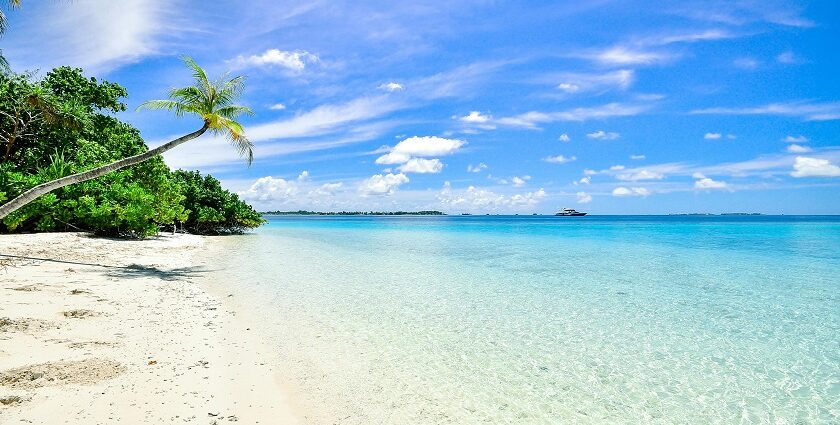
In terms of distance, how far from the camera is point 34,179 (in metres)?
15.5

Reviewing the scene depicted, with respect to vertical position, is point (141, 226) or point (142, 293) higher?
point (141, 226)

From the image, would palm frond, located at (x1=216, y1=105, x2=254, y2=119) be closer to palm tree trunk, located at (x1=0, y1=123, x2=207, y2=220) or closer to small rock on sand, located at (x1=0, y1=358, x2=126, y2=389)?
palm tree trunk, located at (x1=0, y1=123, x2=207, y2=220)

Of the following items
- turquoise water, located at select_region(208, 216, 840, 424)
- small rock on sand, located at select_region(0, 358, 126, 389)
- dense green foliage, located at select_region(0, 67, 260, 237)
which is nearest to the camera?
small rock on sand, located at select_region(0, 358, 126, 389)

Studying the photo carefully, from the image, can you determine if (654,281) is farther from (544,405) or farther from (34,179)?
(34,179)

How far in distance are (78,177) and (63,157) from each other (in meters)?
13.4

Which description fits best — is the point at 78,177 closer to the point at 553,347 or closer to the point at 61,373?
the point at 61,373

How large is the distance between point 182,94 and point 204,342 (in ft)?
29.7

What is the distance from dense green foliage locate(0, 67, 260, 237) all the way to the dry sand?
8.00 m

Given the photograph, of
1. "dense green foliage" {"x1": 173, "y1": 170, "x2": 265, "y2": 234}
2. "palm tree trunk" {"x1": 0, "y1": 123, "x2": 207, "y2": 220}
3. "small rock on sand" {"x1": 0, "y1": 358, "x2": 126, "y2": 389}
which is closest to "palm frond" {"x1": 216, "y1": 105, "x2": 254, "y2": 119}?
"palm tree trunk" {"x1": 0, "y1": 123, "x2": 207, "y2": 220}

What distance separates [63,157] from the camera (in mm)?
17375

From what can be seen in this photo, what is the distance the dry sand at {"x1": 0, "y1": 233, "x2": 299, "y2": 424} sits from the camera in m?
3.89

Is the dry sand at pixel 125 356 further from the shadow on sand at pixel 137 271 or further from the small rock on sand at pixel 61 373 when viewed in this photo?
the shadow on sand at pixel 137 271

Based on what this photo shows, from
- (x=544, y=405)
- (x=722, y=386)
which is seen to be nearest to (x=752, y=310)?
(x=722, y=386)

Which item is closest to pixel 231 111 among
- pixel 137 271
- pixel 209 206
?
pixel 137 271
